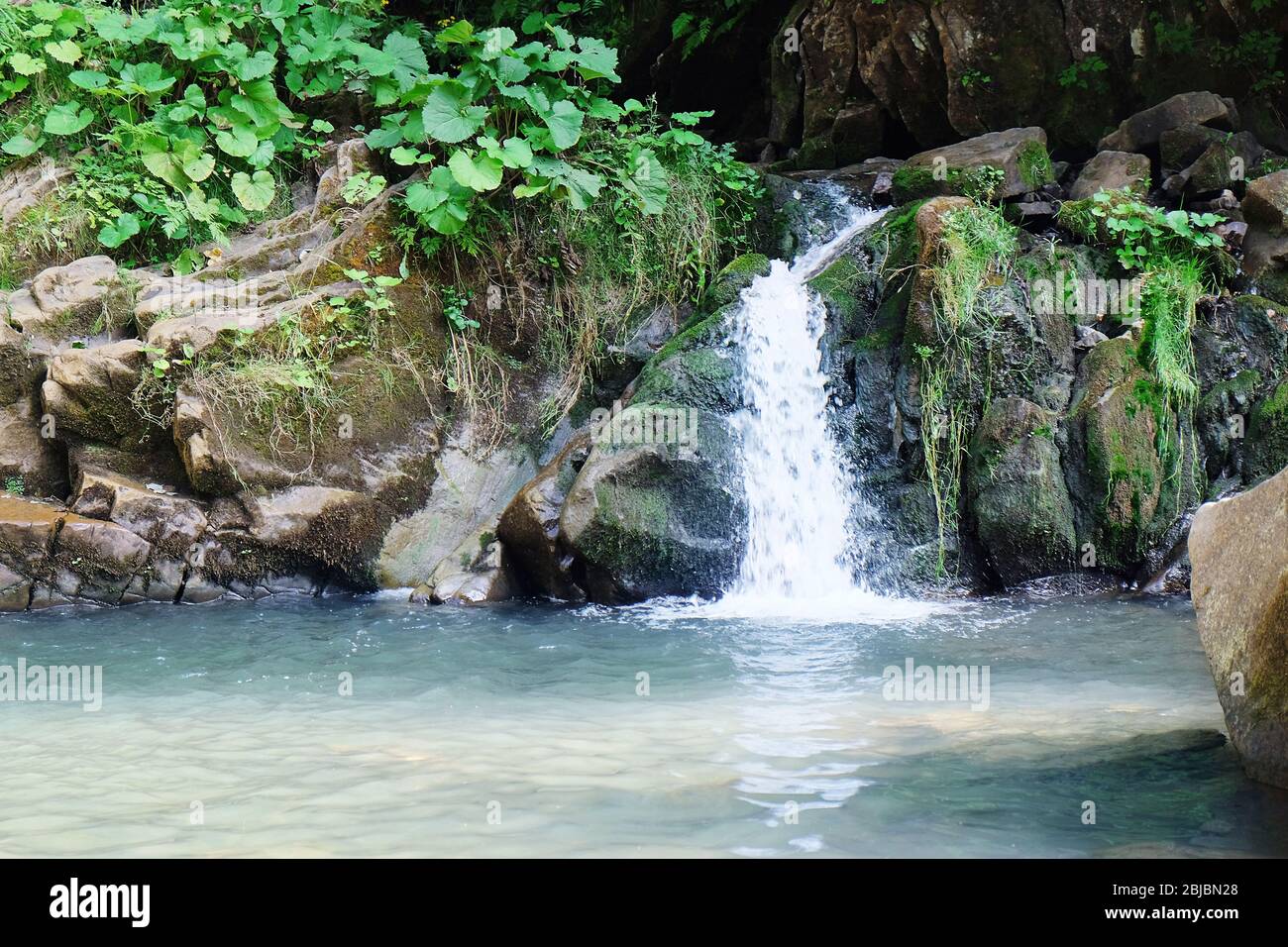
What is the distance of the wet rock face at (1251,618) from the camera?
11.2 feet

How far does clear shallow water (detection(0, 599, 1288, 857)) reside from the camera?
3254 millimetres

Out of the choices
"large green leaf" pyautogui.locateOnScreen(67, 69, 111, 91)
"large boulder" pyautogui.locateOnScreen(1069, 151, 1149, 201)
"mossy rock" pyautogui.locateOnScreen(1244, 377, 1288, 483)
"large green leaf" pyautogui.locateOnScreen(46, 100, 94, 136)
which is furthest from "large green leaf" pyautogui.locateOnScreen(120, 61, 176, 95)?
"mossy rock" pyautogui.locateOnScreen(1244, 377, 1288, 483)

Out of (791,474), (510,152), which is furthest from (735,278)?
(510,152)

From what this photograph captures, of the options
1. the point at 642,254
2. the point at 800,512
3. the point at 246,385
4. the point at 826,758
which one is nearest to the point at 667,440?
the point at 800,512

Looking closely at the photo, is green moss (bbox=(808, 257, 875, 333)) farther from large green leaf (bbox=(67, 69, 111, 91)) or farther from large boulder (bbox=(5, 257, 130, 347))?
large green leaf (bbox=(67, 69, 111, 91))

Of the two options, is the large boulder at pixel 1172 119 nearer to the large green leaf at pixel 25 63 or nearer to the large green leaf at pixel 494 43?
the large green leaf at pixel 494 43

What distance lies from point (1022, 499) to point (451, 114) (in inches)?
205

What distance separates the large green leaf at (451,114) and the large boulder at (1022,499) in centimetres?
457

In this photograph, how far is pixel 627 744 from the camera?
165 inches

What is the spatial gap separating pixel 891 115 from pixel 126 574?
28.6 ft

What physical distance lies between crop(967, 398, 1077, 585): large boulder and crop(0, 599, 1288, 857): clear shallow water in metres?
0.74

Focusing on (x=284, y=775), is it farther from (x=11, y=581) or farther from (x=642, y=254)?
(x=642, y=254)

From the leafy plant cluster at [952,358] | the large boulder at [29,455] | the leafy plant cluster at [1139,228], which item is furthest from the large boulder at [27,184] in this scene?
the leafy plant cluster at [1139,228]
